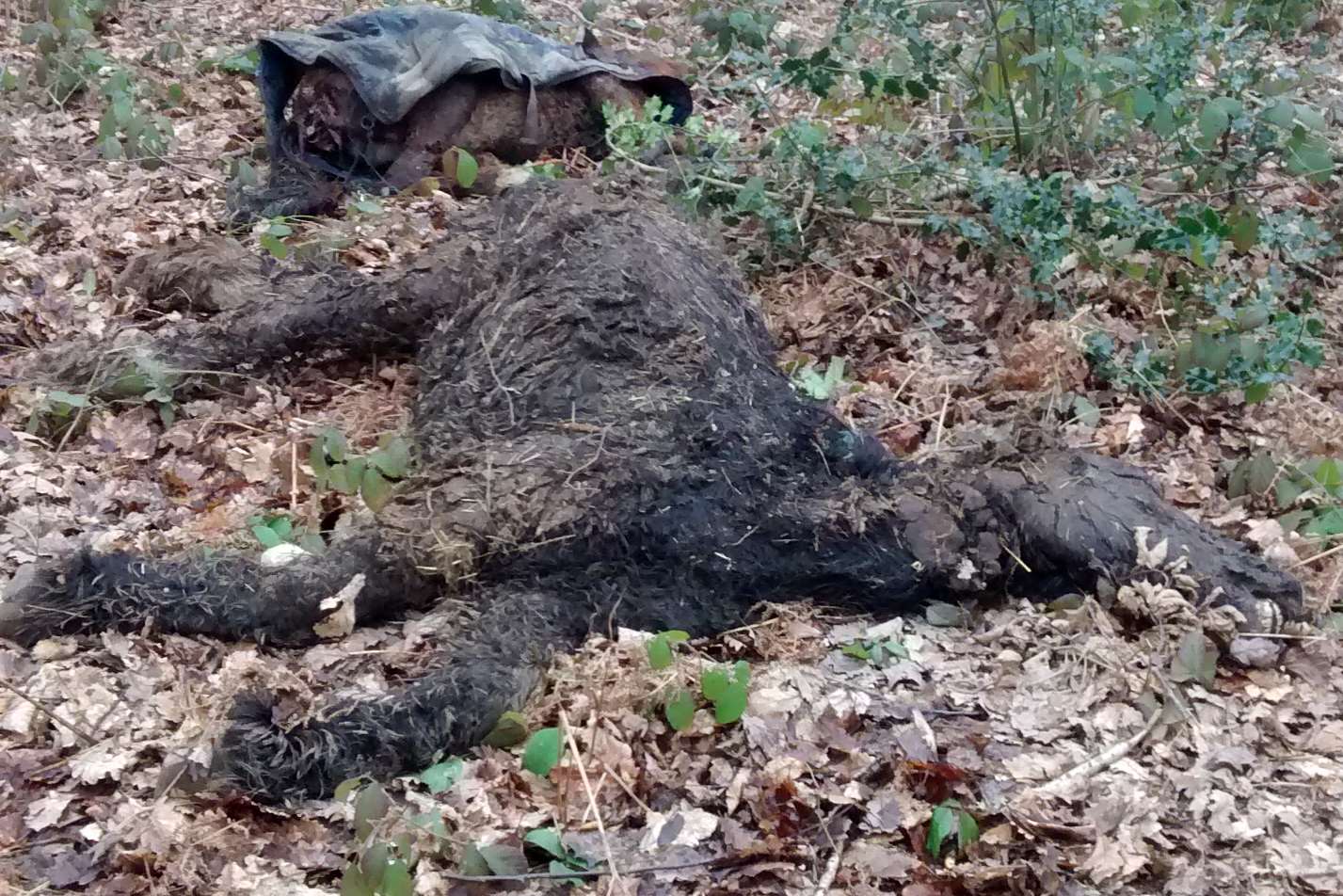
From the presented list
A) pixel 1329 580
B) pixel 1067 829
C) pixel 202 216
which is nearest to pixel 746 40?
pixel 202 216

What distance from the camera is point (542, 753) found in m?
2.54

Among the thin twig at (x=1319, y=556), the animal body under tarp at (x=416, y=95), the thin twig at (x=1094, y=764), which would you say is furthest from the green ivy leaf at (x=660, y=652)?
the animal body under tarp at (x=416, y=95)

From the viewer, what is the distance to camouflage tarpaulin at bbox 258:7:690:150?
17.4ft

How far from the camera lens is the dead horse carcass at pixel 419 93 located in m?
5.32

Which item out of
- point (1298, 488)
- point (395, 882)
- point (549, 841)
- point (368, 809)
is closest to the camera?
point (395, 882)

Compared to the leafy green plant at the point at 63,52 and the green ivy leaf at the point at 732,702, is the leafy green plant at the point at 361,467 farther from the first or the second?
the leafy green plant at the point at 63,52

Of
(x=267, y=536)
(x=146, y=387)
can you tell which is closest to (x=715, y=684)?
(x=267, y=536)

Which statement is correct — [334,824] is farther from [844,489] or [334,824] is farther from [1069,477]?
[1069,477]

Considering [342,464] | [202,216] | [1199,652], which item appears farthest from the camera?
[202,216]

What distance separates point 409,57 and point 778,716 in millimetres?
4041

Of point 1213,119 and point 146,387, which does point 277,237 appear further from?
point 1213,119

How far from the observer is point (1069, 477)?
3316mm

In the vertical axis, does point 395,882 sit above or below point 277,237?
below

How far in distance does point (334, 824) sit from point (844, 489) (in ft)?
5.47
